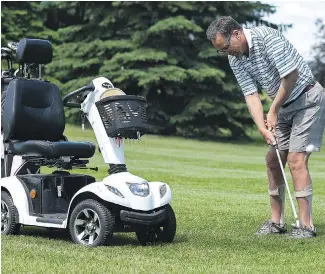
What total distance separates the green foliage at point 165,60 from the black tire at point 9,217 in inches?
1030

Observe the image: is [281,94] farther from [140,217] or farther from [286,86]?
[140,217]

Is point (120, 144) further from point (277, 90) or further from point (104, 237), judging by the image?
point (277, 90)

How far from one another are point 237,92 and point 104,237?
93.5 ft

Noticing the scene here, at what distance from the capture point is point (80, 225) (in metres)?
6.86

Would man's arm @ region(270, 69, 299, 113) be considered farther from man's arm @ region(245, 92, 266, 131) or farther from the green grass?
the green grass

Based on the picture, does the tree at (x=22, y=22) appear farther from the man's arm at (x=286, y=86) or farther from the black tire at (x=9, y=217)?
the man's arm at (x=286, y=86)

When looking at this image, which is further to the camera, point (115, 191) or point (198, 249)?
point (115, 191)

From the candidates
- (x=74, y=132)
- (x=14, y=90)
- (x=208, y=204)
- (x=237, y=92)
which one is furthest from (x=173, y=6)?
(x=14, y=90)

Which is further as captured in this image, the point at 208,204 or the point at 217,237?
the point at 208,204

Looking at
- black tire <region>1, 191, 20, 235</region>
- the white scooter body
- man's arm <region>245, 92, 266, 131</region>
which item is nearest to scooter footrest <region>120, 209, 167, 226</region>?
the white scooter body

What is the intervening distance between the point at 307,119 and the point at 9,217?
2650 mm

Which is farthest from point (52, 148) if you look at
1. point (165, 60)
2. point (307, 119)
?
point (165, 60)

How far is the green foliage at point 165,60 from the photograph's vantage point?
34062 mm

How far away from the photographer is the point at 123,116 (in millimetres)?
6773
